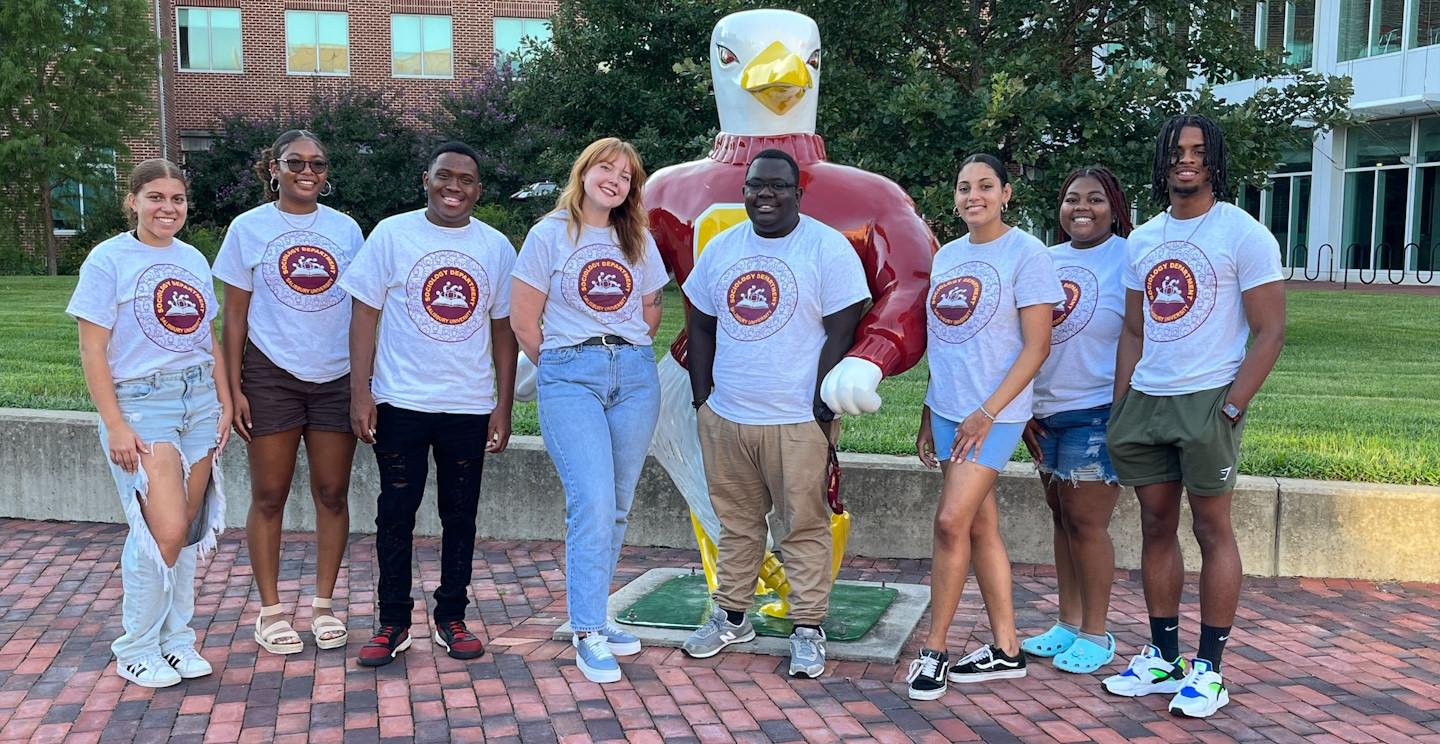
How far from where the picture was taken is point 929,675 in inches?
150

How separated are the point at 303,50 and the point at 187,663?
24389 millimetres

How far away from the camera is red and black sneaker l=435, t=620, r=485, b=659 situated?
13.6ft

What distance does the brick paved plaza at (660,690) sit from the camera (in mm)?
3549

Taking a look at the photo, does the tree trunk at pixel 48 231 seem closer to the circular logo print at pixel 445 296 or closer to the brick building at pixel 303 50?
the brick building at pixel 303 50

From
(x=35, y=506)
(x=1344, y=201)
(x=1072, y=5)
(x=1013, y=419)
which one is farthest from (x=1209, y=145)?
(x=1344, y=201)

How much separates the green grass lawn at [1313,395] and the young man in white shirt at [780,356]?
2.09 metres

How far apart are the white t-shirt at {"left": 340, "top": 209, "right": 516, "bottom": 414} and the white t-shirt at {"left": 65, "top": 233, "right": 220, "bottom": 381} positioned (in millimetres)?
479

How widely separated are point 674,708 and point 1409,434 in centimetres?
469

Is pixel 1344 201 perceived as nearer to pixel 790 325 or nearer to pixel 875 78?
pixel 875 78

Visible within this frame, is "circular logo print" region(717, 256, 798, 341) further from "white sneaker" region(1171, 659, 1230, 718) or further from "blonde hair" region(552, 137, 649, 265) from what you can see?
"white sneaker" region(1171, 659, 1230, 718)

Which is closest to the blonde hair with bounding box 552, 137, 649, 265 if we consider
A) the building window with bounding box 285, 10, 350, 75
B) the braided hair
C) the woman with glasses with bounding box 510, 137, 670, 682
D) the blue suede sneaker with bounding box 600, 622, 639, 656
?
the woman with glasses with bounding box 510, 137, 670, 682

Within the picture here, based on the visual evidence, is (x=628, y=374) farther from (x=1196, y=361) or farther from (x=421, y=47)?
(x=421, y=47)

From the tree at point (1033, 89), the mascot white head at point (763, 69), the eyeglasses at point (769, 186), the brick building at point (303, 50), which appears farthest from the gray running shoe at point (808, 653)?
the brick building at point (303, 50)

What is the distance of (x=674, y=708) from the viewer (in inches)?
147
